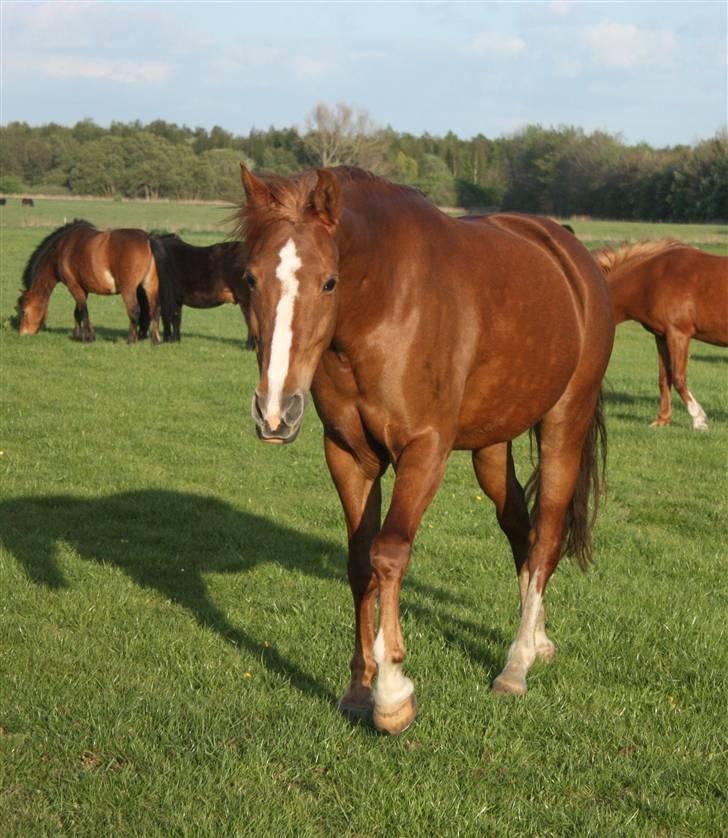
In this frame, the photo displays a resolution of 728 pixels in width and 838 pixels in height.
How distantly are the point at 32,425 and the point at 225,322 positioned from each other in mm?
16030

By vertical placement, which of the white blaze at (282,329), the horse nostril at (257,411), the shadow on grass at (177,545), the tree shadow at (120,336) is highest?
the white blaze at (282,329)

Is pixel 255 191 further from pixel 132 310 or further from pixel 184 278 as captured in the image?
pixel 184 278

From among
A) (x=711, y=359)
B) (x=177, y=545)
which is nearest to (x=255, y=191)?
(x=177, y=545)

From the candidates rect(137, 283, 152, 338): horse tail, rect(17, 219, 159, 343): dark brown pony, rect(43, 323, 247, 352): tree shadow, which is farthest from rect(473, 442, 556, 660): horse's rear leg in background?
rect(137, 283, 152, 338): horse tail

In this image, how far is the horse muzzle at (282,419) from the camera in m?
3.46

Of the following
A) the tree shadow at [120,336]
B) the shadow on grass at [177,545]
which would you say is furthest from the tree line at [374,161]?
the shadow on grass at [177,545]

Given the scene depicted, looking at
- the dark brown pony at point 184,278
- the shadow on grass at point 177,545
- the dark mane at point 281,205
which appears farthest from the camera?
the dark brown pony at point 184,278

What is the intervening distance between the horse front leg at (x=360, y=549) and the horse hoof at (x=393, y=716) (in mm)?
417

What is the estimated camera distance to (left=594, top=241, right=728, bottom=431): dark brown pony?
13633 millimetres

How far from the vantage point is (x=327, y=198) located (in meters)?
3.71

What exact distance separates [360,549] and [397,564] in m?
0.56

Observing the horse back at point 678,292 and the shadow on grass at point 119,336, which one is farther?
the shadow on grass at point 119,336

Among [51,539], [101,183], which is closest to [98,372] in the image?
[51,539]

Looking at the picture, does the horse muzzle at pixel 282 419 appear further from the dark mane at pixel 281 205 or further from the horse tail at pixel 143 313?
the horse tail at pixel 143 313
